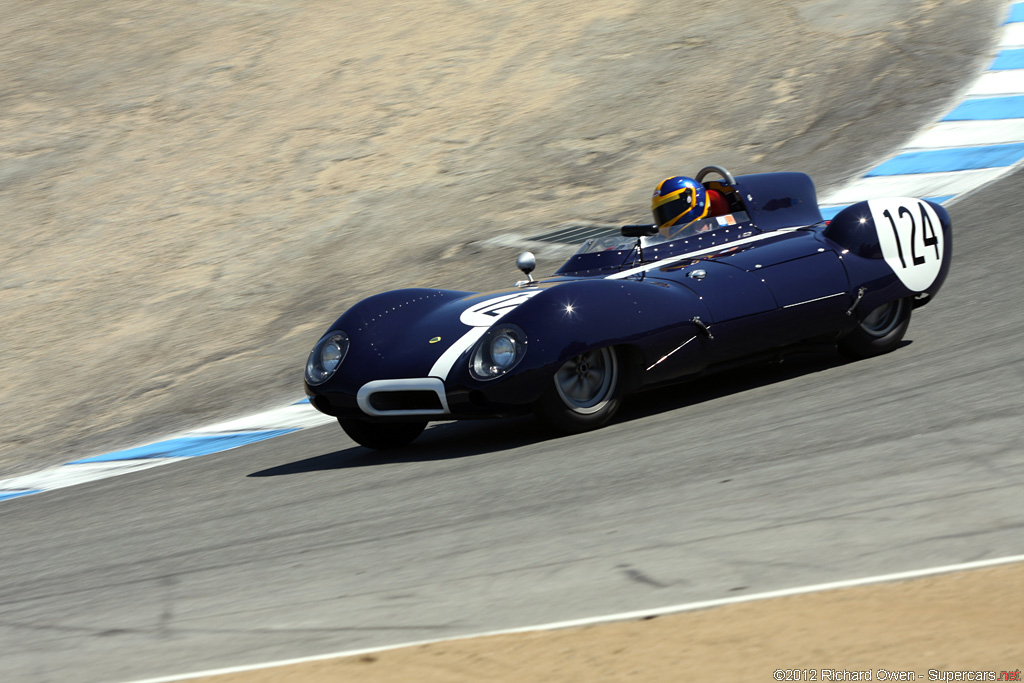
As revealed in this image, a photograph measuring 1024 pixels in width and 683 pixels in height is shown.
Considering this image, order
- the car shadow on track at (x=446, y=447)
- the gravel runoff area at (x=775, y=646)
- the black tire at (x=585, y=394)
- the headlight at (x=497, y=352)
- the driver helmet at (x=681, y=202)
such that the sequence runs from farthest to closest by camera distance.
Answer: the driver helmet at (x=681, y=202) < the car shadow on track at (x=446, y=447) < the black tire at (x=585, y=394) < the headlight at (x=497, y=352) < the gravel runoff area at (x=775, y=646)

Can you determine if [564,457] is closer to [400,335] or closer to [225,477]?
[400,335]

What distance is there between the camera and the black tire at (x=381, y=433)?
664 cm

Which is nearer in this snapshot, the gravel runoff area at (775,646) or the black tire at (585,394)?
the gravel runoff area at (775,646)

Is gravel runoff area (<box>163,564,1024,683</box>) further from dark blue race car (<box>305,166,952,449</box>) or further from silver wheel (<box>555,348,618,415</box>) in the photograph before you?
silver wheel (<box>555,348,618,415</box>)

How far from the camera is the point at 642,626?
3.31 metres

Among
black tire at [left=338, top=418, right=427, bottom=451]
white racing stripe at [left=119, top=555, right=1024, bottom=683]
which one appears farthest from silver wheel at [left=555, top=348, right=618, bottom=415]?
white racing stripe at [left=119, top=555, right=1024, bottom=683]

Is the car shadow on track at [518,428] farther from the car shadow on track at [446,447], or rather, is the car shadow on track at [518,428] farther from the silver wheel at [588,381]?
the silver wheel at [588,381]

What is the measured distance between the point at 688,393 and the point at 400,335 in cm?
163

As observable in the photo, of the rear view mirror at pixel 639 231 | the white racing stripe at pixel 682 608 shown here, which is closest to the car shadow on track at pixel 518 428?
the rear view mirror at pixel 639 231

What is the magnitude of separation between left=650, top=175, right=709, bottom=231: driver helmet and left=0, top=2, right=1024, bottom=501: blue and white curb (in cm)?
253

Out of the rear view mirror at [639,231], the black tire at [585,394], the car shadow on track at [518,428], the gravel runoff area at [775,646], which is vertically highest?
the rear view mirror at [639,231]

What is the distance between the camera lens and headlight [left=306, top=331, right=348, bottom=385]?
642 centimetres

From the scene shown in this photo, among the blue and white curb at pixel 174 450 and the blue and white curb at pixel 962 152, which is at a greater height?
the blue and white curb at pixel 962 152

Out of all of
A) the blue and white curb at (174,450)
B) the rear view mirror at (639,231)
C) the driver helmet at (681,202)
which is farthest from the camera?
the blue and white curb at (174,450)
